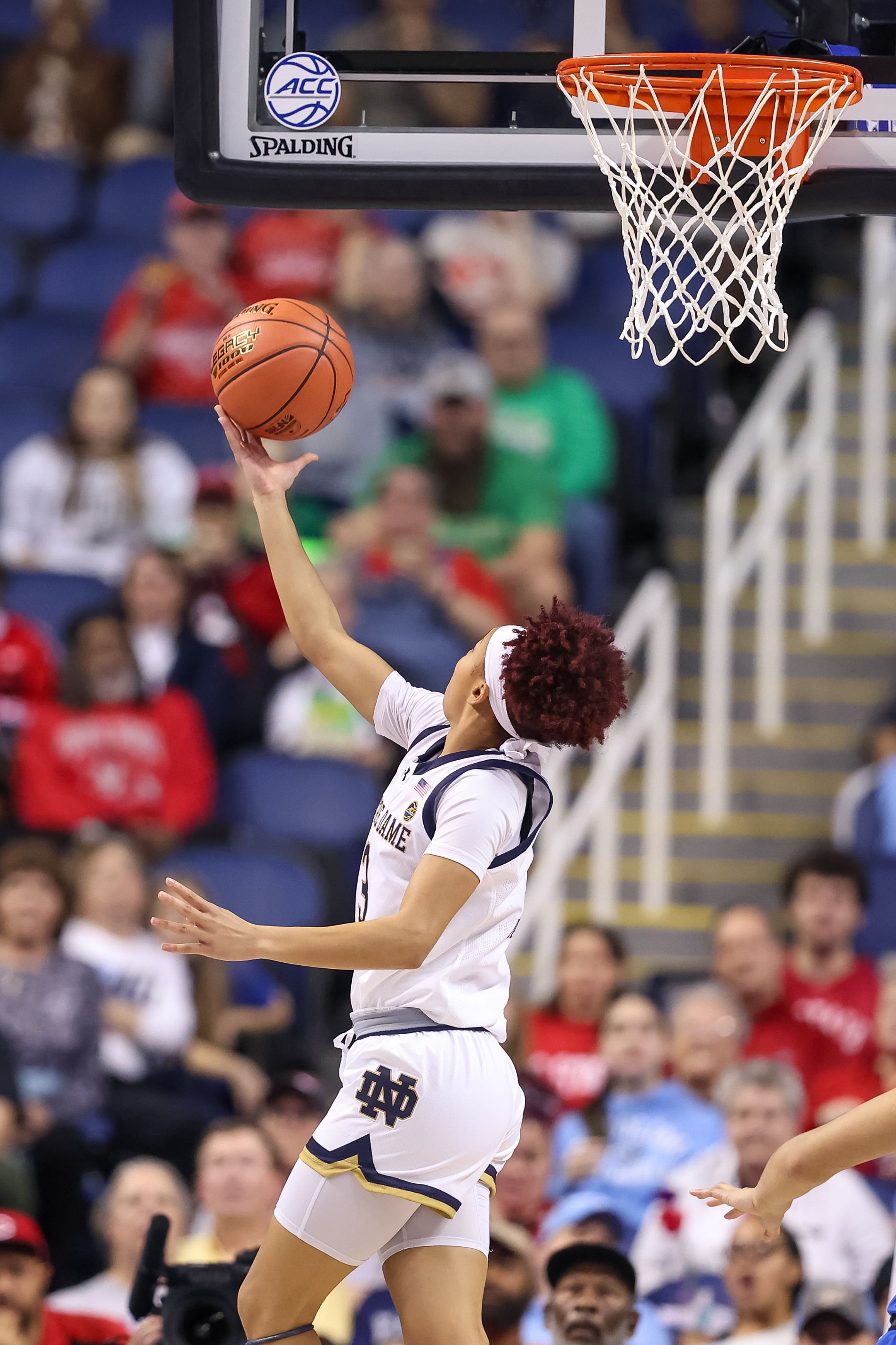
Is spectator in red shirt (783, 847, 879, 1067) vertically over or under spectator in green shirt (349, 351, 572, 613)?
under

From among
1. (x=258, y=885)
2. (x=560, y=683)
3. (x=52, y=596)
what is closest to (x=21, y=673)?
(x=52, y=596)

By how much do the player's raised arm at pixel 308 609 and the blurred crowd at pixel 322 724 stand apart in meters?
0.98

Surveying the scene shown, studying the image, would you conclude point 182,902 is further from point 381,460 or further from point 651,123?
point 381,460

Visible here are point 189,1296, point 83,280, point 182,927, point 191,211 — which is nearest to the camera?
point 182,927

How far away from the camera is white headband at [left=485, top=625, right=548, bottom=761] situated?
148 inches

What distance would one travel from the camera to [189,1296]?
421 cm

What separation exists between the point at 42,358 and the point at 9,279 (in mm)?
772

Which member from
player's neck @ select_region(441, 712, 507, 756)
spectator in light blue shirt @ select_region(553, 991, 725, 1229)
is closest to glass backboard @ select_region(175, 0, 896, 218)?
player's neck @ select_region(441, 712, 507, 756)

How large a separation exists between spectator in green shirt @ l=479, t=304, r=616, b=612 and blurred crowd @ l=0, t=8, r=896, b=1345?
2 cm

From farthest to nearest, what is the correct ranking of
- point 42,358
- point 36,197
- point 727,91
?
point 36,197, point 42,358, point 727,91

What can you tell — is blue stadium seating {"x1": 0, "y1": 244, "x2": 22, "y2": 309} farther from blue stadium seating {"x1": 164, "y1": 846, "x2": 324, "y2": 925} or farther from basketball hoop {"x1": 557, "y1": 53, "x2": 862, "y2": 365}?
basketball hoop {"x1": 557, "y1": 53, "x2": 862, "y2": 365}

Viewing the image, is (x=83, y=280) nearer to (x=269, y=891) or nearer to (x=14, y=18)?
(x=14, y=18)

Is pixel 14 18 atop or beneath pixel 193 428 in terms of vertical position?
atop

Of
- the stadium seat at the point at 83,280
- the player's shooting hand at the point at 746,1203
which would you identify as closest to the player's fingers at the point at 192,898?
the player's shooting hand at the point at 746,1203
